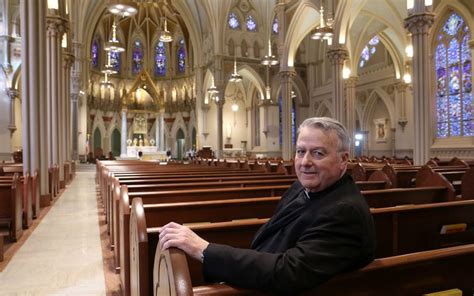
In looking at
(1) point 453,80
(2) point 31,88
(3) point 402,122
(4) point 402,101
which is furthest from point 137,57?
(2) point 31,88

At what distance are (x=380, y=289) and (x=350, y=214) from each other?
0.35m

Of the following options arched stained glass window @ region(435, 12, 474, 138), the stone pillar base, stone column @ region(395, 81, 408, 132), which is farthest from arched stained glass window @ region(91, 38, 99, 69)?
the stone pillar base

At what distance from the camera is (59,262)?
4.45 metres

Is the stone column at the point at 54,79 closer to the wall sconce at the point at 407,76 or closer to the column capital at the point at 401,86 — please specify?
the wall sconce at the point at 407,76

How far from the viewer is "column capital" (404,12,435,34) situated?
1179cm

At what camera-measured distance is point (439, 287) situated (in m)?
1.67

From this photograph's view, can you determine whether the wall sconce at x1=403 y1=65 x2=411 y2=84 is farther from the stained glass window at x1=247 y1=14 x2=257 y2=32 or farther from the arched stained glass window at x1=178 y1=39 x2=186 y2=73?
the arched stained glass window at x1=178 y1=39 x2=186 y2=73

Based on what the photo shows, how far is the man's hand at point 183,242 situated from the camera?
1.50 meters

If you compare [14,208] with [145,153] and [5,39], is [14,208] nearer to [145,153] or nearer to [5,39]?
[5,39]

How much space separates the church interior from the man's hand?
96.4 inches

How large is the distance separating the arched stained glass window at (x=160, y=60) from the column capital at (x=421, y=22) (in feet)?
99.9

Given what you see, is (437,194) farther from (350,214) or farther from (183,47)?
(183,47)

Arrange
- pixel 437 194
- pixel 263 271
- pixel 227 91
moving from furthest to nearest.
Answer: pixel 227 91 → pixel 437 194 → pixel 263 271

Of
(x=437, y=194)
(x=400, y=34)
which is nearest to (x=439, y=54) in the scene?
(x=400, y=34)
